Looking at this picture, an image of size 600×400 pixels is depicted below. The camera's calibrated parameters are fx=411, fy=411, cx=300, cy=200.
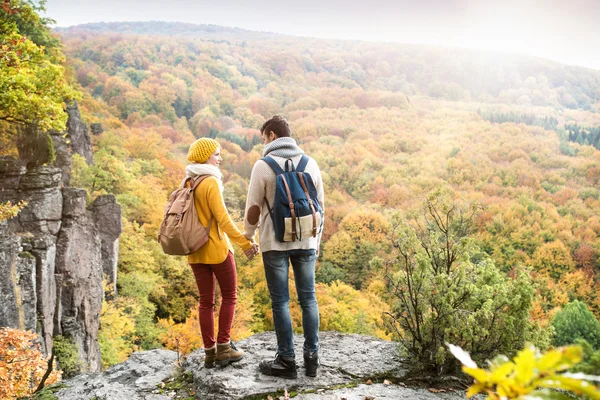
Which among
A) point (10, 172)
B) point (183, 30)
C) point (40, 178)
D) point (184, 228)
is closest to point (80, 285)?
point (40, 178)

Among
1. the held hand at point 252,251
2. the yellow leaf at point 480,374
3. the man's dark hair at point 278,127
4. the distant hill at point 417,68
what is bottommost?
the held hand at point 252,251

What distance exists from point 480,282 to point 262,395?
2164 millimetres

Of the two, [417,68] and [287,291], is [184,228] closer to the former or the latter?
[287,291]

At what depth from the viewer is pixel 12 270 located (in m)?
7.41

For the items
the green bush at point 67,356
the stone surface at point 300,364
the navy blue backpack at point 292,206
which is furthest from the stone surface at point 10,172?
the navy blue backpack at point 292,206

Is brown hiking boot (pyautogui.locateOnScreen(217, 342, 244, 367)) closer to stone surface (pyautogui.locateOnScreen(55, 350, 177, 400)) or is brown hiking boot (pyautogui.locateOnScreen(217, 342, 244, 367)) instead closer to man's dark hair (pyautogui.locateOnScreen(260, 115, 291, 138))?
stone surface (pyautogui.locateOnScreen(55, 350, 177, 400))

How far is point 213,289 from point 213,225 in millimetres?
562

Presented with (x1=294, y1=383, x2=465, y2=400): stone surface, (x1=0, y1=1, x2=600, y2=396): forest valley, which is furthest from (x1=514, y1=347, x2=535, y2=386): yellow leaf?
(x1=294, y1=383, x2=465, y2=400): stone surface

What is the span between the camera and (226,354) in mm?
3598

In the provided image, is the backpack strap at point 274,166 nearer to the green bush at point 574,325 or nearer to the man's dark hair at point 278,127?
the man's dark hair at point 278,127

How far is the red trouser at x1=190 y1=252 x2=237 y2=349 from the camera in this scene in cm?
338

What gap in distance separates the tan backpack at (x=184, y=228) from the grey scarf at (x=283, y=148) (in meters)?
0.59

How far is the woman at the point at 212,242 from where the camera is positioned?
10.8 feet

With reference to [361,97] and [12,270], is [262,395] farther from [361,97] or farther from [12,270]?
[361,97]
